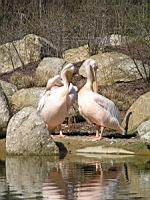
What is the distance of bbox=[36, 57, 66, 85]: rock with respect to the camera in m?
23.4

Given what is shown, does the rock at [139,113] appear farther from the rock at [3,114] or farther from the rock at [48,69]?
the rock at [48,69]

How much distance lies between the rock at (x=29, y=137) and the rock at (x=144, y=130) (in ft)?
5.47

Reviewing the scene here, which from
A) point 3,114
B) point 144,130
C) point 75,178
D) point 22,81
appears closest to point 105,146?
point 144,130

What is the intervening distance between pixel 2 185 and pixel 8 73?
14.5 metres

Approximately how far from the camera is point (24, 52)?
2722 cm

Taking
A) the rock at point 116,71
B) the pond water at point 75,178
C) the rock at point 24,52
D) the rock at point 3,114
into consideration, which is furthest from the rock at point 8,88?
the pond water at point 75,178

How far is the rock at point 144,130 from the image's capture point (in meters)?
15.5

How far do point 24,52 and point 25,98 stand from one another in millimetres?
6517

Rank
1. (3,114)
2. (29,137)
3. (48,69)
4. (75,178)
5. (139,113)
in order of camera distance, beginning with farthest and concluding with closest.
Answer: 1. (48,69)
2. (139,113)
3. (3,114)
4. (29,137)
5. (75,178)

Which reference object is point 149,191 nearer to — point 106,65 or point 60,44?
point 106,65

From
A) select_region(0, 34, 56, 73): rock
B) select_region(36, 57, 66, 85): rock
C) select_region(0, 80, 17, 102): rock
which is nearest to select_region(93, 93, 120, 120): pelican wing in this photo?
select_region(0, 80, 17, 102): rock

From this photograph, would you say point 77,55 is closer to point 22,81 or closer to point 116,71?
point 22,81

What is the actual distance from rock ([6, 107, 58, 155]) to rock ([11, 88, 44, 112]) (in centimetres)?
508

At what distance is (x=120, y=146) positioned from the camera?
1527 centimetres
